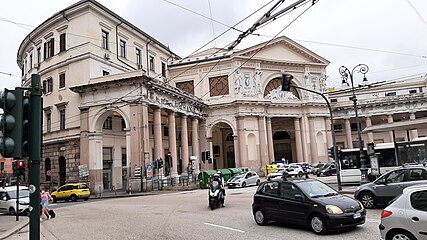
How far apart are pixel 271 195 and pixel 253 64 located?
137 feet

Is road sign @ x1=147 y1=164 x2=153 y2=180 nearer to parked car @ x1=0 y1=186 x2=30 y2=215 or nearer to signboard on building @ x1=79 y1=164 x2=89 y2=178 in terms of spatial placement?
signboard on building @ x1=79 y1=164 x2=89 y2=178

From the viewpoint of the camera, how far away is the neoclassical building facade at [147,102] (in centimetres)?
3466

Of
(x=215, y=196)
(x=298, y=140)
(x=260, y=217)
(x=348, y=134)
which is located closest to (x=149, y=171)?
(x=215, y=196)

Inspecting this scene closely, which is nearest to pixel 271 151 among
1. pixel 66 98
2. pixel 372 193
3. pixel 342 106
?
pixel 342 106

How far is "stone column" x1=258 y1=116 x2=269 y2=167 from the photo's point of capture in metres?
49.6

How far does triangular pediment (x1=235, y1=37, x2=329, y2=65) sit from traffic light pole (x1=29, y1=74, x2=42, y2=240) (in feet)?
155

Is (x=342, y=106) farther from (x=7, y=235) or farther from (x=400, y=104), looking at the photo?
(x=7, y=235)

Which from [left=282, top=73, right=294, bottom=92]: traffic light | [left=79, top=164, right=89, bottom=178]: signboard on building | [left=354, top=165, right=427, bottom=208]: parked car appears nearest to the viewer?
[left=354, top=165, right=427, bottom=208]: parked car

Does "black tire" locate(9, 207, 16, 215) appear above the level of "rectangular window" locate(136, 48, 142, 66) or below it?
below

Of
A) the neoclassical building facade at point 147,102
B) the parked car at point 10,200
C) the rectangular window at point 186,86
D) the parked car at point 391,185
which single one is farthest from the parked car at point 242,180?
the parked car at point 391,185

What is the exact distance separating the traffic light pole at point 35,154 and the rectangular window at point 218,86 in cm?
4693

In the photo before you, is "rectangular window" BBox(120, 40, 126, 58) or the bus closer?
the bus

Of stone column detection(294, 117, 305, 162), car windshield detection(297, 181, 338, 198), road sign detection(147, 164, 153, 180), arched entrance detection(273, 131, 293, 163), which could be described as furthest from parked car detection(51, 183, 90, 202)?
arched entrance detection(273, 131, 293, 163)

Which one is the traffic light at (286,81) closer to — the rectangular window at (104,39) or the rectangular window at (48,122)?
the rectangular window at (104,39)
